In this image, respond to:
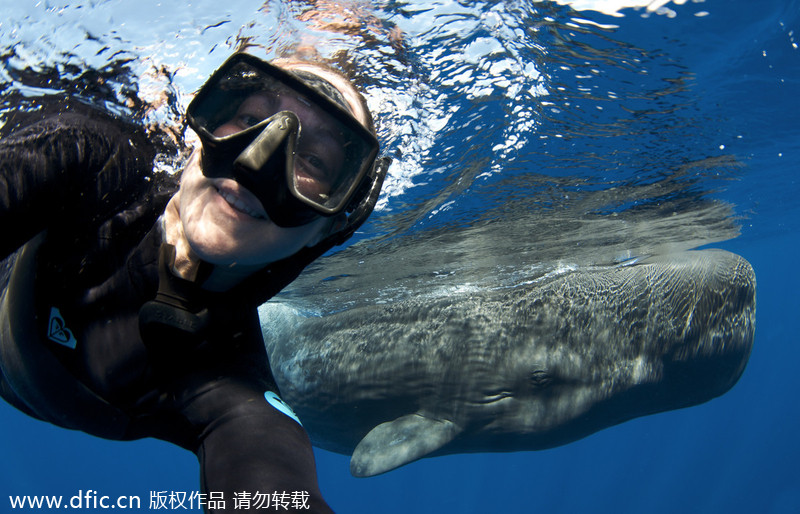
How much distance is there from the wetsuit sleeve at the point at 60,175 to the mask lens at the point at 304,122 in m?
0.66

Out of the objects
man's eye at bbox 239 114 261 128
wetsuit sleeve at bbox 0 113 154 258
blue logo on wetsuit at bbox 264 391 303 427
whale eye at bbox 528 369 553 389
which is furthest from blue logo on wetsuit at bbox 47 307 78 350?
whale eye at bbox 528 369 553 389

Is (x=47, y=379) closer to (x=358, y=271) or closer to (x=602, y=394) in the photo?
(x=602, y=394)

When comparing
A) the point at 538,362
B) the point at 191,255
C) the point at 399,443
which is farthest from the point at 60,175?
the point at 538,362

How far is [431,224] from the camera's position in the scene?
8383 mm

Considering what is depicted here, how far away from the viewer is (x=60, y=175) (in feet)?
7.91

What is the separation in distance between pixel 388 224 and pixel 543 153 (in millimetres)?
2948

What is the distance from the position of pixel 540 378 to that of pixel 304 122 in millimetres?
5739

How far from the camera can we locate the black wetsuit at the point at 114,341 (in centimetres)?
242

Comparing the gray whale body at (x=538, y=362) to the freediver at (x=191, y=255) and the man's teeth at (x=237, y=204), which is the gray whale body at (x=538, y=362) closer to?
the freediver at (x=191, y=255)

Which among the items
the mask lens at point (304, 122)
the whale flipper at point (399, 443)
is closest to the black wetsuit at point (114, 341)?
the mask lens at point (304, 122)

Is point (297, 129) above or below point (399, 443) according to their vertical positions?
above

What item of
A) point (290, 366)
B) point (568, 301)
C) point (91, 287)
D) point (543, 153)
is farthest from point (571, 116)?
point (290, 366)

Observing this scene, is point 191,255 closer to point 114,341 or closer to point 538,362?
point 114,341

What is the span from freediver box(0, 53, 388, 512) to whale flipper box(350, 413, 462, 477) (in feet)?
11.1
